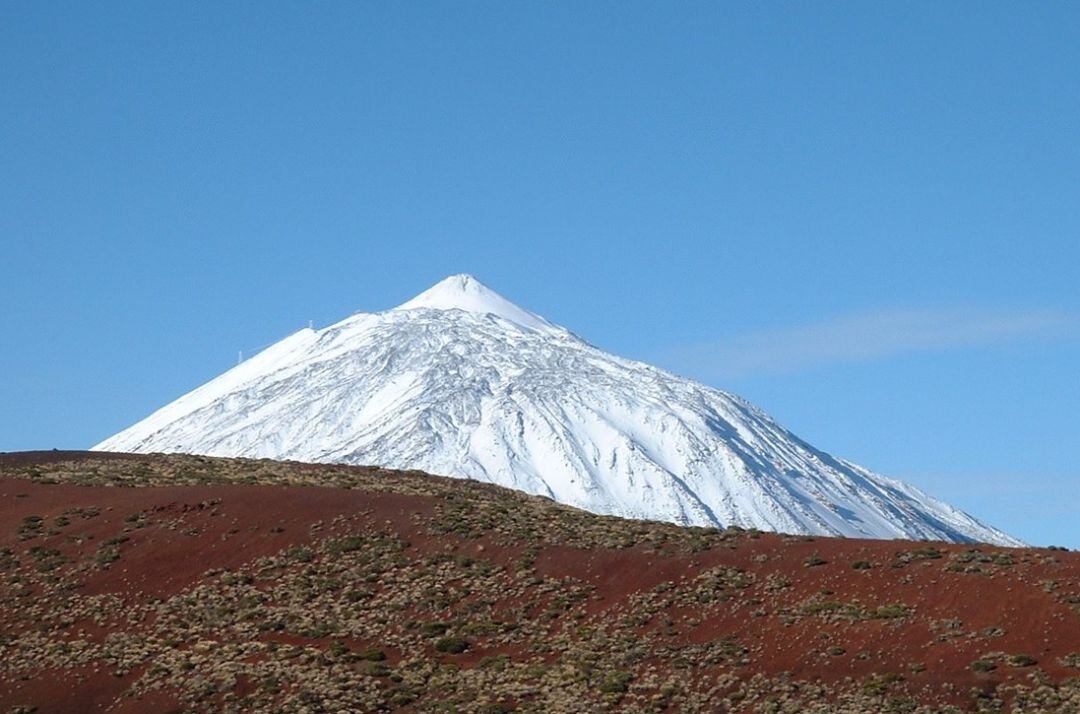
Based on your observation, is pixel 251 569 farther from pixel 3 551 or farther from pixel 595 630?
pixel 595 630

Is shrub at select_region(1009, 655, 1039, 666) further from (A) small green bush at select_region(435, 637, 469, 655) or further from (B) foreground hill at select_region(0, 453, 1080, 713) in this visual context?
(A) small green bush at select_region(435, 637, 469, 655)

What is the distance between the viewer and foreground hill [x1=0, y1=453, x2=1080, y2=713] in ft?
163

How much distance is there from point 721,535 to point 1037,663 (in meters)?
16.8

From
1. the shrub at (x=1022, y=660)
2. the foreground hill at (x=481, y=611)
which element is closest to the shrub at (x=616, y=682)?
the foreground hill at (x=481, y=611)

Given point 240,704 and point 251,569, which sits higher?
point 251,569

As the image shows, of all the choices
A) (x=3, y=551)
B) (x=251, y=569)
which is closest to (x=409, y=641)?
(x=251, y=569)

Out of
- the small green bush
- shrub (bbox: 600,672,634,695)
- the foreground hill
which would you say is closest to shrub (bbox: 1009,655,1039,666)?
the foreground hill

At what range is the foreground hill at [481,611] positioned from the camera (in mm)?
49688

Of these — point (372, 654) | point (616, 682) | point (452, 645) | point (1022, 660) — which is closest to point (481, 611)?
point (452, 645)

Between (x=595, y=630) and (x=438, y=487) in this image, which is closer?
(x=595, y=630)

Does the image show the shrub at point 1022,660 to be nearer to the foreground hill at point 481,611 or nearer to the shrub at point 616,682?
the foreground hill at point 481,611

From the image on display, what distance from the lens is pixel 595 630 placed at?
5494 centimetres

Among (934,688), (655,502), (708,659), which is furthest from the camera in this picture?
(655,502)

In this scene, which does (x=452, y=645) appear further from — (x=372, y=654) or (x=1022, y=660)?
(x=1022, y=660)
